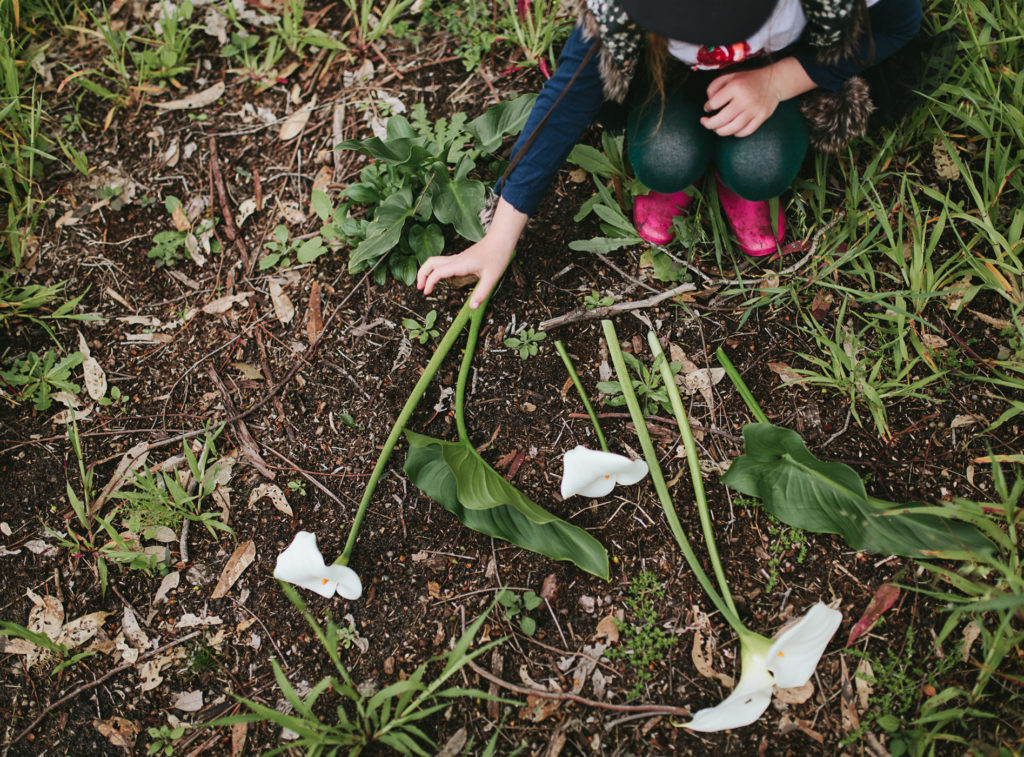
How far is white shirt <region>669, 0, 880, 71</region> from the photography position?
→ 46.6 inches

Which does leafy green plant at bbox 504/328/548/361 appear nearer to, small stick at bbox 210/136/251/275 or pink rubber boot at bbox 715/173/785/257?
pink rubber boot at bbox 715/173/785/257

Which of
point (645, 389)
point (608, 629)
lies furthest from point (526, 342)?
point (608, 629)

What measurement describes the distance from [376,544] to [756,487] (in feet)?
2.57

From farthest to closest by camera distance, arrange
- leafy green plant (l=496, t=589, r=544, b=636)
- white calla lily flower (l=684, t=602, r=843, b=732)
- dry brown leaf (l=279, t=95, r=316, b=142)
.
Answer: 1. dry brown leaf (l=279, t=95, r=316, b=142)
2. leafy green plant (l=496, t=589, r=544, b=636)
3. white calla lily flower (l=684, t=602, r=843, b=732)

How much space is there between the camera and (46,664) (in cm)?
138

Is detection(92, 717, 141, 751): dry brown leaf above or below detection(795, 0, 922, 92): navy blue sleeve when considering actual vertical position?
below

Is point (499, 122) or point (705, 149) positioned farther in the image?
point (499, 122)

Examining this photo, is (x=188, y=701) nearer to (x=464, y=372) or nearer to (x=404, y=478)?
(x=404, y=478)

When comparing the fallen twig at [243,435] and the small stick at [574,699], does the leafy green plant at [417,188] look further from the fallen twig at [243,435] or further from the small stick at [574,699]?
the small stick at [574,699]

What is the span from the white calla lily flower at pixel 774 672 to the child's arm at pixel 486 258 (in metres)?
0.84

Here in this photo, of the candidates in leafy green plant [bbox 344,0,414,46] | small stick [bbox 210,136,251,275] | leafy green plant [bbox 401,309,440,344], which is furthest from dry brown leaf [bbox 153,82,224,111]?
leafy green plant [bbox 401,309,440,344]

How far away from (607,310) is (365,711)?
96 centimetres

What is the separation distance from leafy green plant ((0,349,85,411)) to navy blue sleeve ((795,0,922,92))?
68.9 inches

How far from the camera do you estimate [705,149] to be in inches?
56.2
